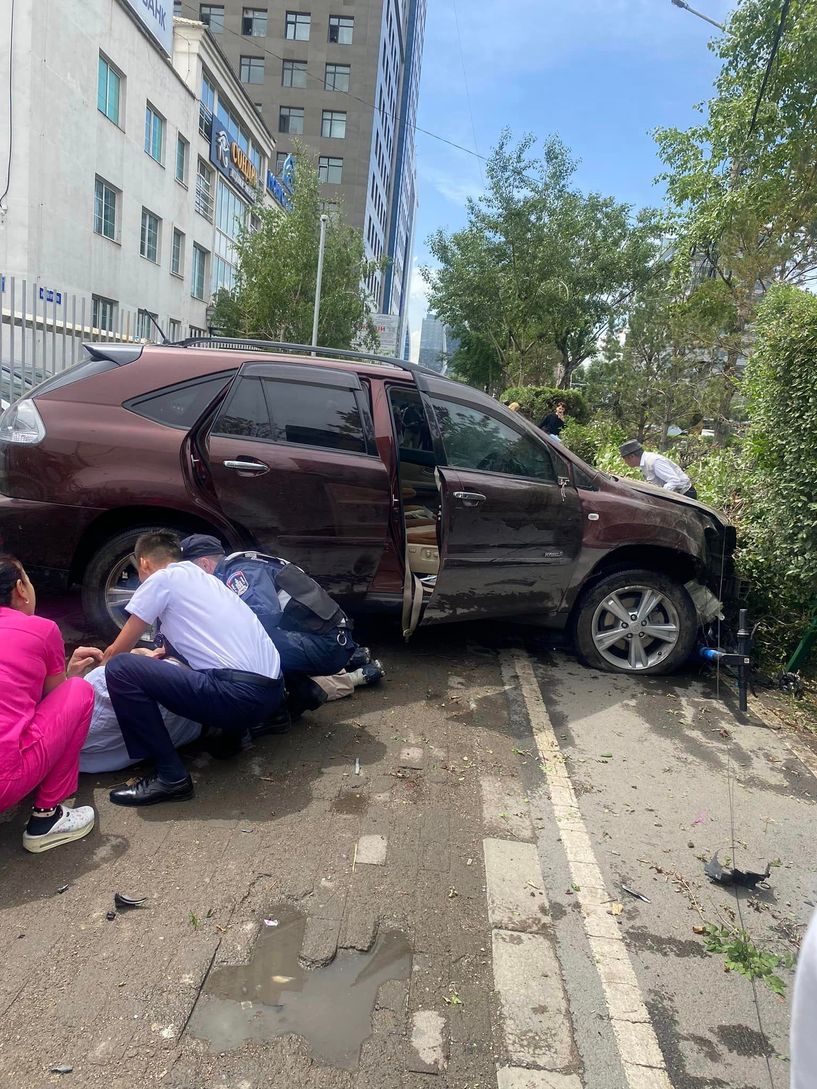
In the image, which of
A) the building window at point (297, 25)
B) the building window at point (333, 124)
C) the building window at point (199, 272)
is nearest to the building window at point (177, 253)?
the building window at point (199, 272)

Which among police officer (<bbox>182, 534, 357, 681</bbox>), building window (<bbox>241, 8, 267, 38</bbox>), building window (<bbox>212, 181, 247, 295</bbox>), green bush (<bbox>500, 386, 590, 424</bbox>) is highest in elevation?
building window (<bbox>241, 8, 267, 38</bbox>)

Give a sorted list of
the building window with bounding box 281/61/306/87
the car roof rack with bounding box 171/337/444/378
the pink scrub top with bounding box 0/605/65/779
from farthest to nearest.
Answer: the building window with bounding box 281/61/306/87, the car roof rack with bounding box 171/337/444/378, the pink scrub top with bounding box 0/605/65/779

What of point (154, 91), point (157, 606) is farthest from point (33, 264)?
point (157, 606)

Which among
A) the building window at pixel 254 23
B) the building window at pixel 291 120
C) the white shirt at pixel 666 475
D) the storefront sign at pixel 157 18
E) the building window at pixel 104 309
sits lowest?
the white shirt at pixel 666 475

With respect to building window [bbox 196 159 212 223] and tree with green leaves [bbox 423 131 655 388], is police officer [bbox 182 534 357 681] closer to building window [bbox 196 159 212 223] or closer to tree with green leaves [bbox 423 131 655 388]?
tree with green leaves [bbox 423 131 655 388]

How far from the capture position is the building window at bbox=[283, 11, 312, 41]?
5194 centimetres

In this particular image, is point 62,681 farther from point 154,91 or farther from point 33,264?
point 154,91

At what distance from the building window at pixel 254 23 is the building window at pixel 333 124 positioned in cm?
654

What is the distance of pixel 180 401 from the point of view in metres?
4.66

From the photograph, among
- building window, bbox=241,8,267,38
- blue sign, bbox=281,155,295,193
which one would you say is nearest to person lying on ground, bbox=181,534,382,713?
blue sign, bbox=281,155,295,193

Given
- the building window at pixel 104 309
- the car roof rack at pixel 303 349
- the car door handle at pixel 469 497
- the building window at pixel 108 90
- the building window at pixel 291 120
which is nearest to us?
the car door handle at pixel 469 497

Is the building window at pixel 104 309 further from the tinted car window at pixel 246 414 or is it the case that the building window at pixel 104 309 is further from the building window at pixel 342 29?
the building window at pixel 342 29

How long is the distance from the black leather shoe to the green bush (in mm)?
17525

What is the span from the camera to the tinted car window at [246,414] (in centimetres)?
469
